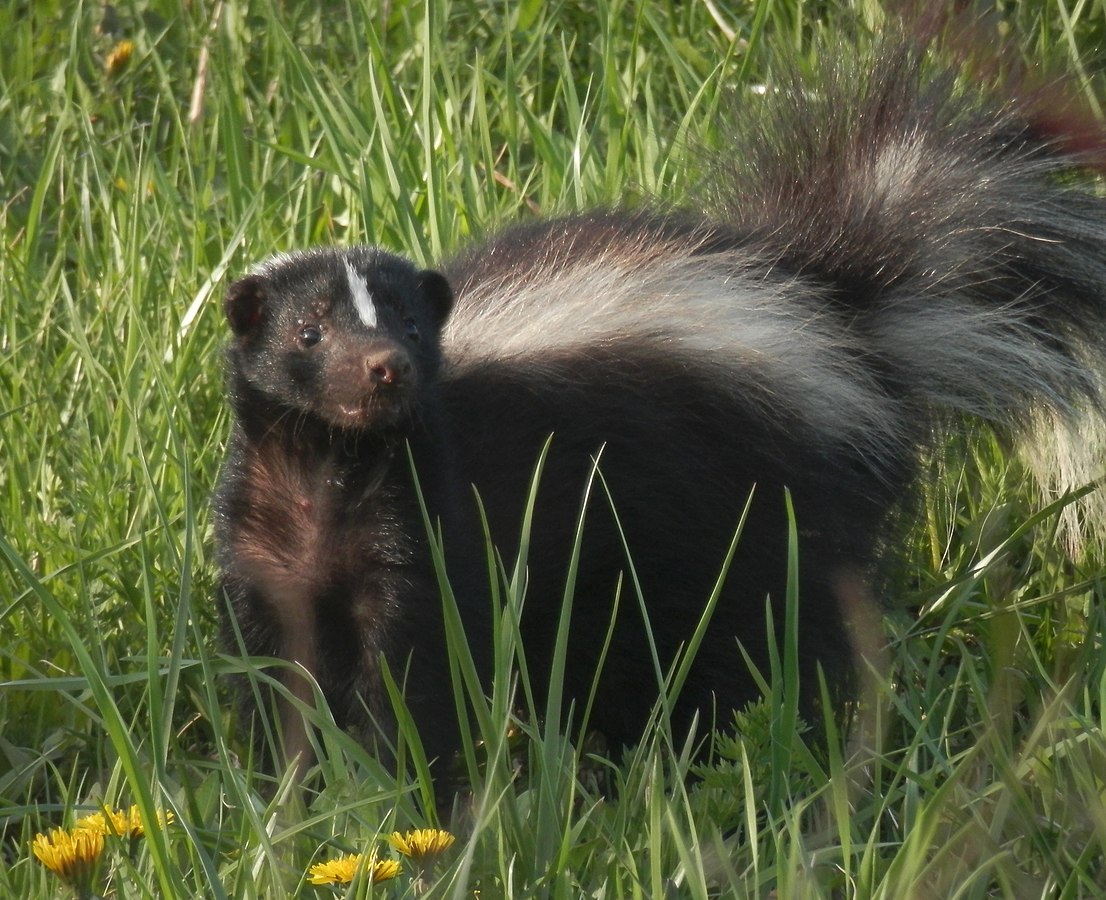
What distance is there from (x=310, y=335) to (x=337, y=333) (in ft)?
0.23

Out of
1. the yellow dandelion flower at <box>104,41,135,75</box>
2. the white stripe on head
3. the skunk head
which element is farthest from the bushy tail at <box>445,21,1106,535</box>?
the yellow dandelion flower at <box>104,41,135,75</box>

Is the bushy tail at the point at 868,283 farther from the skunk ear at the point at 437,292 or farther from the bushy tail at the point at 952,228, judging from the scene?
the skunk ear at the point at 437,292

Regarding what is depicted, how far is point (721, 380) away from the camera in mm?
4277

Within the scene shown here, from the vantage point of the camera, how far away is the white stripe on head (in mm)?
3754

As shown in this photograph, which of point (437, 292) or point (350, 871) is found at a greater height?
point (437, 292)

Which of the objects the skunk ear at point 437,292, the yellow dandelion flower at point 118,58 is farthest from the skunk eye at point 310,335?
the yellow dandelion flower at point 118,58

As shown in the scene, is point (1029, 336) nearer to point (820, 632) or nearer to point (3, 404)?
point (820, 632)

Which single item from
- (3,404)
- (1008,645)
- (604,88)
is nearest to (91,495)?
(3,404)

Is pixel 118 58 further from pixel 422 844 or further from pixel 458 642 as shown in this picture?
pixel 422 844

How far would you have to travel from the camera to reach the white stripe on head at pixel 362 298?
3754 mm

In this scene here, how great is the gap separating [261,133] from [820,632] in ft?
10.9

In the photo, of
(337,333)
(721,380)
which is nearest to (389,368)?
(337,333)

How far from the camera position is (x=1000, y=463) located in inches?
199

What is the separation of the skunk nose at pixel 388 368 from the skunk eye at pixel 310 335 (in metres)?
0.24
